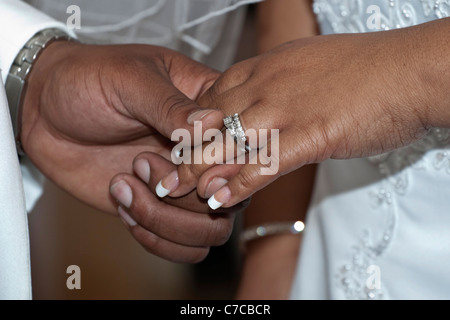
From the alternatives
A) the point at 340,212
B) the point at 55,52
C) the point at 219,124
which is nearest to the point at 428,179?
the point at 340,212

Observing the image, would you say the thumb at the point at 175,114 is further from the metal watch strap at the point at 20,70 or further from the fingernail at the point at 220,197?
the metal watch strap at the point at 20,70

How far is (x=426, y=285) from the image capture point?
2.21ft

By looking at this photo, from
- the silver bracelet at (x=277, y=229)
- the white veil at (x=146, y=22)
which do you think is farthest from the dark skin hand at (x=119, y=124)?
the silver bracelet at (x=277, y=229)

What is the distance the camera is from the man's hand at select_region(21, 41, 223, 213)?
0.63 m

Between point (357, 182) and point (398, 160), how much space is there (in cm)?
9

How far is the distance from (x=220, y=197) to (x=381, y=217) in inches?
11.6

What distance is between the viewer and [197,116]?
54cm

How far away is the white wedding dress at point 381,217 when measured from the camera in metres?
0.64

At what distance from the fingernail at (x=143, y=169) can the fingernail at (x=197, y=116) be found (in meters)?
0.12

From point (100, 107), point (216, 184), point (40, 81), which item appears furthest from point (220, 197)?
point (40, 81)

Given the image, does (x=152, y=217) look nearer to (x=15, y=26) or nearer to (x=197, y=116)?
(x=197, y=116)

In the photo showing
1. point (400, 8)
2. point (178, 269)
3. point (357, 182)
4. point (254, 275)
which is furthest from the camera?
point (178, 269)

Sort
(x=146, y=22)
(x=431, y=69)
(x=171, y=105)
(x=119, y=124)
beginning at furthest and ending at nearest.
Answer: (x=146, y=22) → (x=119, y=124) → (x=171, y=105) → (x=431, y=69)
